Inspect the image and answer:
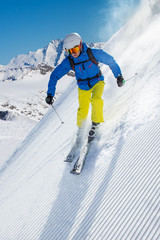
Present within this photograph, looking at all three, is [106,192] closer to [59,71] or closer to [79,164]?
[79,164]

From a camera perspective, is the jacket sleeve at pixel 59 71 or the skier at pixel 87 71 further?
the jacket sleeve at pixel 59 71

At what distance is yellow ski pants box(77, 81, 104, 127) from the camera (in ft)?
14.5

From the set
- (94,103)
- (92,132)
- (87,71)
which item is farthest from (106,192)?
(87,71)

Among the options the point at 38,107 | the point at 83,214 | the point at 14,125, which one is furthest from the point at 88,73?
the point at 38,107

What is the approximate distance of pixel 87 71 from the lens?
471 centimetres

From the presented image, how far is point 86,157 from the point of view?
4055 mm

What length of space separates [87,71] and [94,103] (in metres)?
0.88

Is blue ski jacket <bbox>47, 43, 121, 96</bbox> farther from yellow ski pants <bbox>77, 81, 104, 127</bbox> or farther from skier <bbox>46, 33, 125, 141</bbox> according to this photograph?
yellow ski pants <bbox>77, 81, 104, 127</bbox>

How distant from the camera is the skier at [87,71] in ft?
14.4

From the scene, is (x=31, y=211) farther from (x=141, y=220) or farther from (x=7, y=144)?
(x=7, y=144)

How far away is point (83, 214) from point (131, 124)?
1.99 m

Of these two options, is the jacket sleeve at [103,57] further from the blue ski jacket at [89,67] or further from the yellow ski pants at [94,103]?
the yellow ski pants at [94,103]

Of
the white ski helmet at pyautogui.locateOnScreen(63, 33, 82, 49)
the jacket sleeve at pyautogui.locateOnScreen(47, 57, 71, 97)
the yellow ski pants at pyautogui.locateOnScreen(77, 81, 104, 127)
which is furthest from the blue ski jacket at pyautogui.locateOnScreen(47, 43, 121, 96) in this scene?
the white ski helmet at pyautogui.locateOnScreen(63, 33, 82, 49)

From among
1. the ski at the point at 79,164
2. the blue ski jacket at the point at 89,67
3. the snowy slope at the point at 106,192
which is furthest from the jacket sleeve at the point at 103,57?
the ski at the point at 79,164
